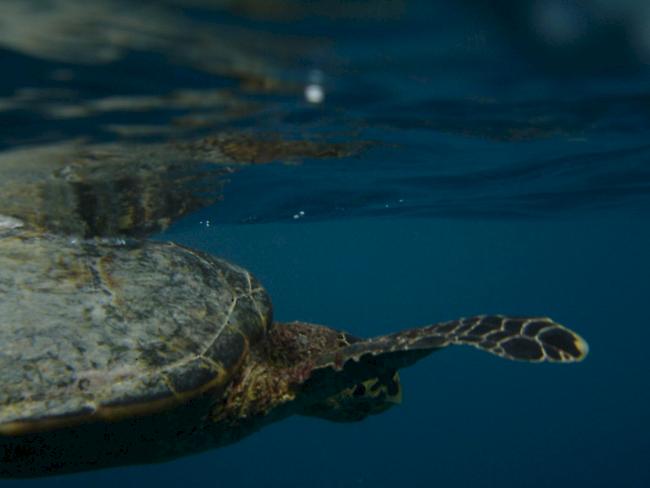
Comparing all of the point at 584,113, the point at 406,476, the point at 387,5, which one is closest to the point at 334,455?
the point at 406,476

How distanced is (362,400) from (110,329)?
305cm

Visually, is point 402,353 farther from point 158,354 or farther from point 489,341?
point 158,354

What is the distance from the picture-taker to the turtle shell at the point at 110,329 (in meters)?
4.05

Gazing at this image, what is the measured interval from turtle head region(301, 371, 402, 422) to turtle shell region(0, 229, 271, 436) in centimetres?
128

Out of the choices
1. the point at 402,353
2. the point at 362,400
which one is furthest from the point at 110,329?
the point at 362,400

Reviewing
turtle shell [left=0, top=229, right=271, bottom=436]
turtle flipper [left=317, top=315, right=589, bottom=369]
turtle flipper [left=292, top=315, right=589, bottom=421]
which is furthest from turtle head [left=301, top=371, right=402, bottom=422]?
turtle shell [left=0, top=229, right=271, bottom=436]

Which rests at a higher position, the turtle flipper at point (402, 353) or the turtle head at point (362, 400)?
the turtle flipper at point (402, 353)

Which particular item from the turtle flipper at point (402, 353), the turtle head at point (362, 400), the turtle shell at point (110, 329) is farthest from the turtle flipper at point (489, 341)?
the turtle shell at point (110, 329)

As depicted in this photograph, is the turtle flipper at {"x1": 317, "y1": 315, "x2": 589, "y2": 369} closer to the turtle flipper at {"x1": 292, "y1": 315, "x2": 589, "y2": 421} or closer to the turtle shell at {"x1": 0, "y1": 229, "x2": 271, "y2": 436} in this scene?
the turtle flipper at {"x1": 292, "y1": 315, "x2": 589, "y2": 421}

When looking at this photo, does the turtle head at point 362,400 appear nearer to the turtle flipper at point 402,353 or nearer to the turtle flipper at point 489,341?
the turtle flipper at point 402,353

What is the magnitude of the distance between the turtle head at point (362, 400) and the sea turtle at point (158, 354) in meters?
0.02

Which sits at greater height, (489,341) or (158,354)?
(489,341)

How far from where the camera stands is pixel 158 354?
4.57 meters

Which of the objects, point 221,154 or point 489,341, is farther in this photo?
point 221,154
